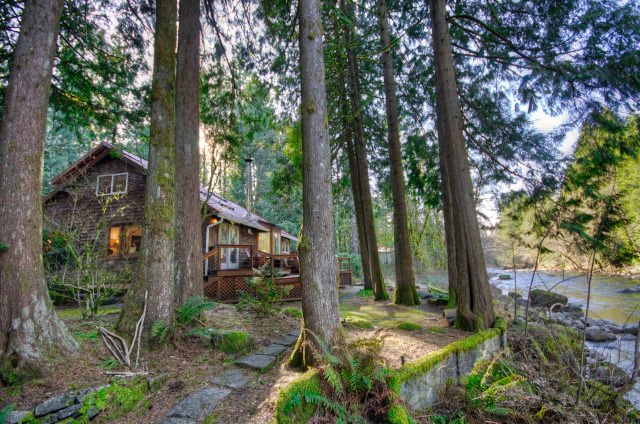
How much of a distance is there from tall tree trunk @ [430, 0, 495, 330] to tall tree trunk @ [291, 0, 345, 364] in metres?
3.12

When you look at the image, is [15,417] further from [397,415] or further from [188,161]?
[188,161]

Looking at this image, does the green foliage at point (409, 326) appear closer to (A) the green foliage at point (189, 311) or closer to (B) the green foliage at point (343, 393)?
(B) the green foliage at point (343, 393)

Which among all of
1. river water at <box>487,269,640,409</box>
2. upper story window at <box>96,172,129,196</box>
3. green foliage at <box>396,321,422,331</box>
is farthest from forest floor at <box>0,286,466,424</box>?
upper story window at <box>96,172,129,196</box>

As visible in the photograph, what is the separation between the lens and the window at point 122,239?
12.3 meters

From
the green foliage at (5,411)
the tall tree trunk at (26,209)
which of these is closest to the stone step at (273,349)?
the tall tree trunk at (26,209)

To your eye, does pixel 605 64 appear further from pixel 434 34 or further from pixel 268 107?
pixel 268 107

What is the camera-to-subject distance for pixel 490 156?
719cm

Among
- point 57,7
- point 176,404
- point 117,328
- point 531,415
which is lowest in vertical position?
point 531,415

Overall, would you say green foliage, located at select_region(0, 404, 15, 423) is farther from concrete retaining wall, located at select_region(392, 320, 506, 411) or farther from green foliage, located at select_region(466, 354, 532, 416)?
green foliage, located at select_region(466, 354, 532, 416)

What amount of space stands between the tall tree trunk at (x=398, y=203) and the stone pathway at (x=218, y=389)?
180 inches

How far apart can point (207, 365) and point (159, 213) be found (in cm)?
210

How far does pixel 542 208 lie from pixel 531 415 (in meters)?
4.49

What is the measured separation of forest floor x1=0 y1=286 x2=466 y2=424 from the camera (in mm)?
2746

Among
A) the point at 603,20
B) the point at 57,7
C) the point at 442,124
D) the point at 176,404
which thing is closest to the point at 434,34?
the point at 442,124
